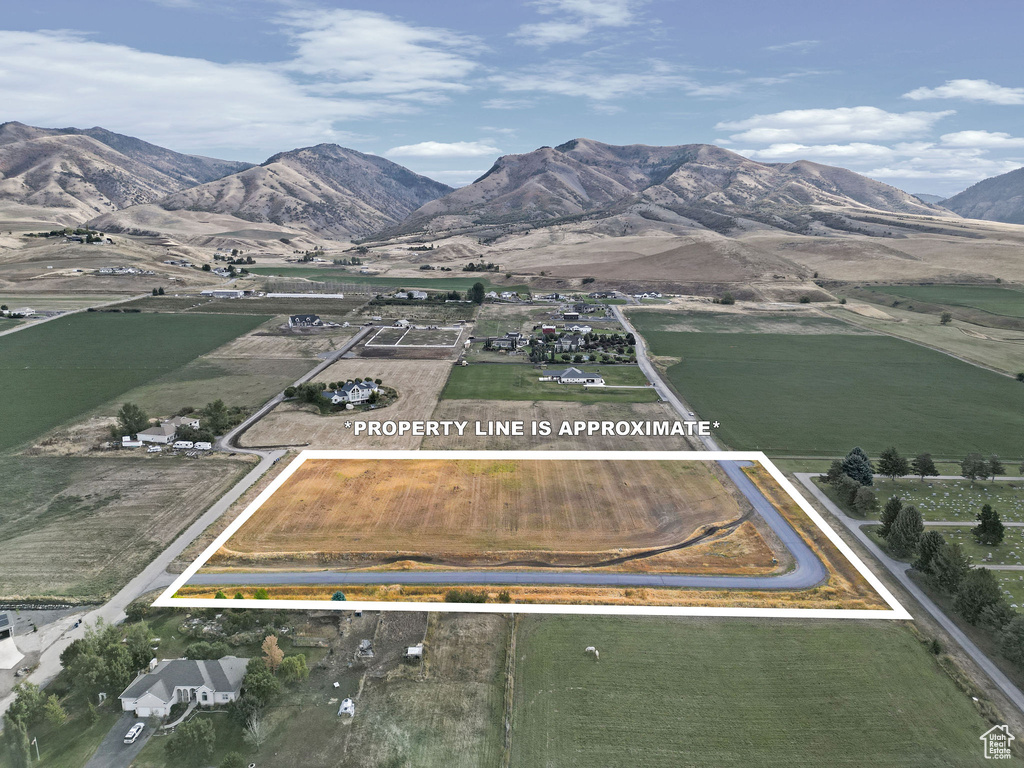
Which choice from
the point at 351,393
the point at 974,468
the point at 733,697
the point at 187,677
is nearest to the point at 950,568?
the point at 733,697

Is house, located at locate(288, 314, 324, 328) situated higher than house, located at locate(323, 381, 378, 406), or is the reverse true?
house, located at locate(288, 314, 324, 328)

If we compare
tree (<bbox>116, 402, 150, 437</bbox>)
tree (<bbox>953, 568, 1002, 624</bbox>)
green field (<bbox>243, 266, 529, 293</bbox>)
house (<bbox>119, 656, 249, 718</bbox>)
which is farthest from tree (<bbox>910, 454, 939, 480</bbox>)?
green field (<bbox>243, 266, 529, 293</bbox>)

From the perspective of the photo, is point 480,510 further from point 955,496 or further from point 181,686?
point 955,496

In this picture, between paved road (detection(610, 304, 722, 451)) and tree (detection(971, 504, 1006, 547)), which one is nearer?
tree (detection(971, 504, 1006, 547))

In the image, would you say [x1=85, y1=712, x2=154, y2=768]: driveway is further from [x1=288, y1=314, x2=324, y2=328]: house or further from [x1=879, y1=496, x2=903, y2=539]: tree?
[x1=288, y1=314, x2=324, y2=328]: house

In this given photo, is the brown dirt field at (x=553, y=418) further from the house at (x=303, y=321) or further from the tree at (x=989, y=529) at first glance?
the house at (x=303, y=321)

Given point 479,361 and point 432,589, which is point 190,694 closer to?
point 432,589

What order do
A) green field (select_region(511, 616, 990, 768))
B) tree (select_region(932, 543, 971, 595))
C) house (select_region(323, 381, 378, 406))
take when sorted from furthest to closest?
house (select_region(323, 381, 378, 406)) < tree (select_region(932, 543, 971, 595)) < green field (select_region(511, 616, 990, 768))
